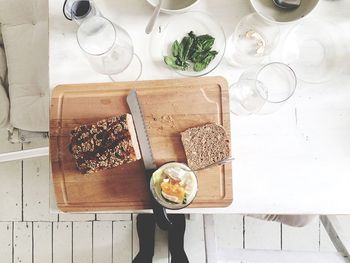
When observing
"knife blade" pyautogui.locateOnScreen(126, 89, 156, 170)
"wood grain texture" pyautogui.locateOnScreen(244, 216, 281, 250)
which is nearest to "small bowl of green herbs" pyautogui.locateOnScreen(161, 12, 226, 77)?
"knife blade" pyautogui.locateOnScreen(126, 89, 156, 170)

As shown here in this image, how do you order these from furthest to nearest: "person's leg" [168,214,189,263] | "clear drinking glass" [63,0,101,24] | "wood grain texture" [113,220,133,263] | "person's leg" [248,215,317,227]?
"wood grain texture" [113,220,133,263]
"person's leg" [168,214,189,263]
"person's leg" [248,215,317,227]
"clear drinking glass" [63,0,101,24]

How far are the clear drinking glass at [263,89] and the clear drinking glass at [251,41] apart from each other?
30 millimetres

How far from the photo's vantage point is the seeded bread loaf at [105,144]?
95cm

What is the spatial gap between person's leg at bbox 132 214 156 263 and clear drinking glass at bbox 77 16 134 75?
69 centimetres

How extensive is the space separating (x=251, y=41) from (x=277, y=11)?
77mm

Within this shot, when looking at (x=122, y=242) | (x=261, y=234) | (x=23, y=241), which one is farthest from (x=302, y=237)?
(x=23, y=241)

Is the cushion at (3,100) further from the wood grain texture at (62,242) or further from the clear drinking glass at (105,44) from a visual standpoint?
the wood grain texture at (62,242)

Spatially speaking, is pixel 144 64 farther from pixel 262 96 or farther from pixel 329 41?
pixel 329 41

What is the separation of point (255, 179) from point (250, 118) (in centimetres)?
12

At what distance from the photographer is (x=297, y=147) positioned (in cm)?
97

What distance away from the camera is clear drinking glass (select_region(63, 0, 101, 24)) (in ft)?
3.10

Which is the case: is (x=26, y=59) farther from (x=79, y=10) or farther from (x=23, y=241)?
(x=23, y=241)

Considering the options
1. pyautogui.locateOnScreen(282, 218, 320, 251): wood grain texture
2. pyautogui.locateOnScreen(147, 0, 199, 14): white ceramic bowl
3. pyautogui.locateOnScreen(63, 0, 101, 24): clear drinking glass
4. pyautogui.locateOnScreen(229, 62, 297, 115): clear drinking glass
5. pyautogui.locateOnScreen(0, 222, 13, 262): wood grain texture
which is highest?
pyautogui.locateOnScreen(147, 0, 199, 14): white ceramic bowl

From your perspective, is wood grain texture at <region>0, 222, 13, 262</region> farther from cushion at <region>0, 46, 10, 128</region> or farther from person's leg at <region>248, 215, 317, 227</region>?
person's leg at <region>248, 215, 317, 227</region>
